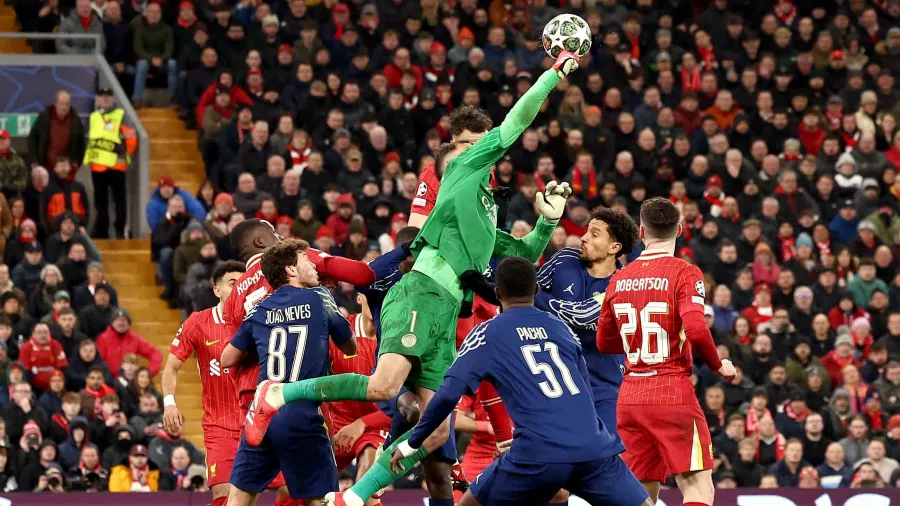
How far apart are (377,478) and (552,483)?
1.14m

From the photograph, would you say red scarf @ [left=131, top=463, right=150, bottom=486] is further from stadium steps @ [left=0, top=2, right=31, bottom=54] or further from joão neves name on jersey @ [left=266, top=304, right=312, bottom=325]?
stadium steps @ [left=0, top=2, right=31, bottom=54]

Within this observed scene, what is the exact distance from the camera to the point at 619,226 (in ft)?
38.7

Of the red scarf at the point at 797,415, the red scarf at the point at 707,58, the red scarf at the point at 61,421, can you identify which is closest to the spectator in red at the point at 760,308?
the red scarf at the point at 797,415

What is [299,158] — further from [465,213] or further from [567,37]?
[465,213]

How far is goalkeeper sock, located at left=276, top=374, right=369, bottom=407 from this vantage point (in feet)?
34.9

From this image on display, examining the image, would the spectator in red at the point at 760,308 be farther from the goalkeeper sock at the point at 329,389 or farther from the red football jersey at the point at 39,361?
the goalkeeper sock at the point at 329,389

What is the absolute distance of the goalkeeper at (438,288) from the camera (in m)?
10.6

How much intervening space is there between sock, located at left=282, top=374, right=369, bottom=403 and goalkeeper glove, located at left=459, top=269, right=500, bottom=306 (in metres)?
0.85

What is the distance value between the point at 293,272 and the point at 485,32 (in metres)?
13.3

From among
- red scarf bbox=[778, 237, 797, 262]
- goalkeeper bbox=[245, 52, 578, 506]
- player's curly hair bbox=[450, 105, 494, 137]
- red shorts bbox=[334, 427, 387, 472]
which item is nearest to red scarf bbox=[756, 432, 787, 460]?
red scarf bbox=[778, 237, 797, 262]

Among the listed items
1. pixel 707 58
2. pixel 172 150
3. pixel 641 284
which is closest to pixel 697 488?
pixel 641 284

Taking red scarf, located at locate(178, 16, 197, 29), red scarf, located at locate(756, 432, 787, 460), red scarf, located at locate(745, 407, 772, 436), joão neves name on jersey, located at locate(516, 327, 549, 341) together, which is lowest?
red scarf, located at locate(756, 432, 787, 460)

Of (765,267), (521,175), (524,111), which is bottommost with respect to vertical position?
(765,267)

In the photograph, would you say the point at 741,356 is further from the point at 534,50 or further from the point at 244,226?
the point at 244,226
